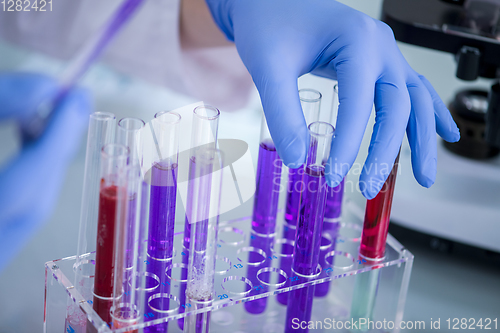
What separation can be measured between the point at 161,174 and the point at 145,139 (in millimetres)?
59

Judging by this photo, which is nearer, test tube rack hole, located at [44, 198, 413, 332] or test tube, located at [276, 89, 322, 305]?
test tube rack hole, located at [44, 198, 413, 332]

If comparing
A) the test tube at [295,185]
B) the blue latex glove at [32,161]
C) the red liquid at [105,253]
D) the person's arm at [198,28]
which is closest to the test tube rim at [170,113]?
the red liquid at [105,253]

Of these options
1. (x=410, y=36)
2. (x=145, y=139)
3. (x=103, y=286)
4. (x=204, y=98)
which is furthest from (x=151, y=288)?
(x=204, y=98)

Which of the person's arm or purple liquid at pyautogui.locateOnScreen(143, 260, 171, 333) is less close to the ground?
the person's arm

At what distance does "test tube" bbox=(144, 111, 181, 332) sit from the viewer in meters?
0.68

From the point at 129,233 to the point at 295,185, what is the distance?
305mm

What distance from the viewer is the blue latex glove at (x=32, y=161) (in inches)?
45.9

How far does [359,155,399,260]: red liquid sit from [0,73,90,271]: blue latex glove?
2.15 feet

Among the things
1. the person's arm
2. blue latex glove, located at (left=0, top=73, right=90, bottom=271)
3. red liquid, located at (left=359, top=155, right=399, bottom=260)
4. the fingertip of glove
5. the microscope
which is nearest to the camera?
the fingertip of glove

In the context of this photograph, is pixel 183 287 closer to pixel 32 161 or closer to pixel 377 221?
pixel 377 221

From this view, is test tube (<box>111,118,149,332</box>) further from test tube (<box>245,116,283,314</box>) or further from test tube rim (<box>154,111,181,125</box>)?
test tube (<box>245,116,283,314</box>)

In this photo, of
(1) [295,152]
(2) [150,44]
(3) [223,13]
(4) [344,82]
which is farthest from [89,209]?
(2) [150,44]

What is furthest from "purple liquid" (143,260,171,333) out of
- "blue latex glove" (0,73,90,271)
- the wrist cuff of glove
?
the wrist cuff of glove

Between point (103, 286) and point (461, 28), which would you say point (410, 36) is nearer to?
point (461, 28)
